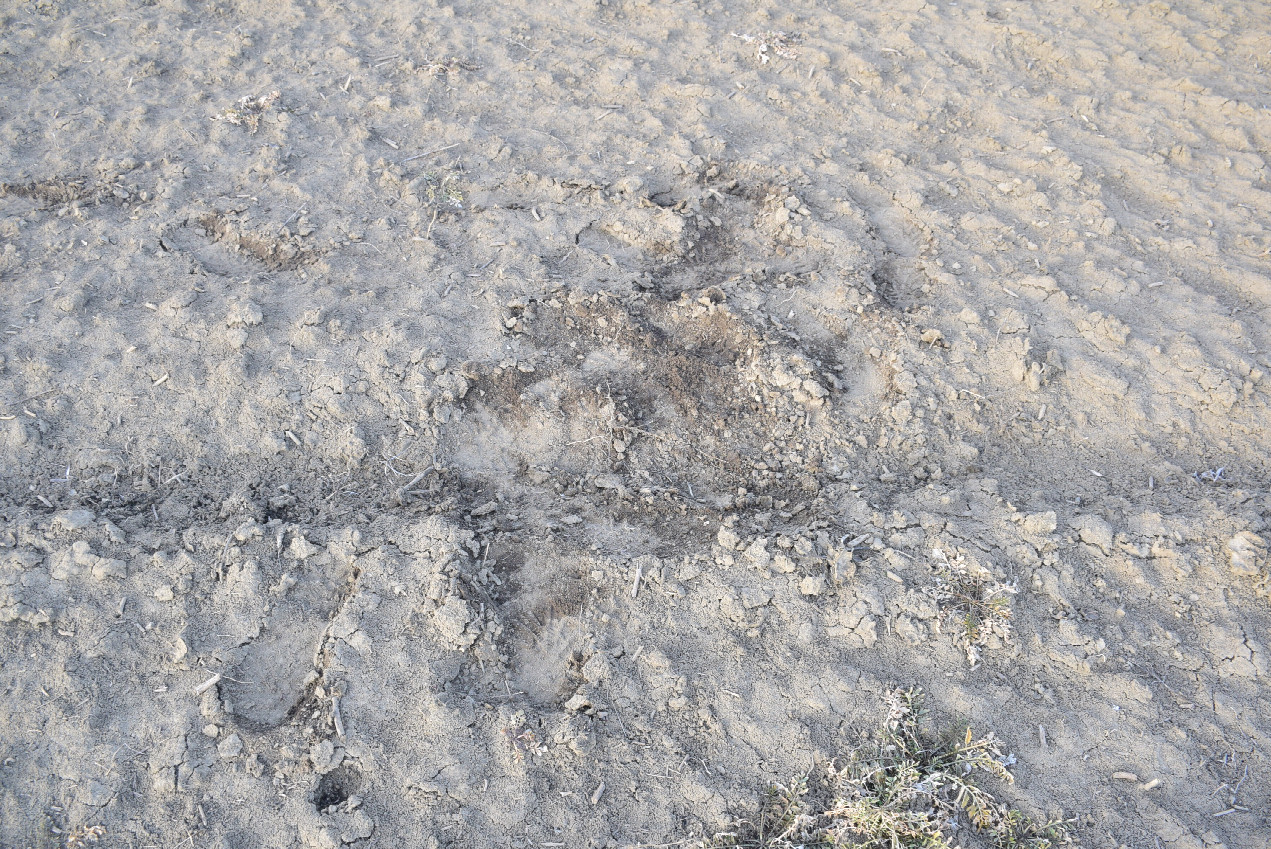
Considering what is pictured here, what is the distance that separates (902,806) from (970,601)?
0.71 m

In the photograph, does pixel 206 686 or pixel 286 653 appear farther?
pixel 286 653

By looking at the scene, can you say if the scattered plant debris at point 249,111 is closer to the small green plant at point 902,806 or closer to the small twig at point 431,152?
the small twig at point 431,152

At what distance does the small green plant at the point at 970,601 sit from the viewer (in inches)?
102

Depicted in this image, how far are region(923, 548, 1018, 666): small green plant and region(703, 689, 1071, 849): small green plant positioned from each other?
0.32 meters

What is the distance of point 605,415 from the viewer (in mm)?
3135

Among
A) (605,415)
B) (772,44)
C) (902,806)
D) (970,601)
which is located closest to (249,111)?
(605,415)

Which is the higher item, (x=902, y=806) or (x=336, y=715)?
(x=902, y=806)

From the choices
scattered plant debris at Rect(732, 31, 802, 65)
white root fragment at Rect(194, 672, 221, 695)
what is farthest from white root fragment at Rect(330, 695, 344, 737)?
scattered plant debris at Rect(732, 31, 802, 65)

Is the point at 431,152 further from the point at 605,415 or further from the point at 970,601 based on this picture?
the point at 970,601

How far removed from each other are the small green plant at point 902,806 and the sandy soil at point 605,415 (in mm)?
68

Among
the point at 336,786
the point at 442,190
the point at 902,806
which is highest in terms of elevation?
the point at 442,190

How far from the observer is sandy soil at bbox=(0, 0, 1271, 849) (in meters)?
2.35

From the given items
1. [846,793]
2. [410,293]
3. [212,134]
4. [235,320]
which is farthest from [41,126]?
[846,793]

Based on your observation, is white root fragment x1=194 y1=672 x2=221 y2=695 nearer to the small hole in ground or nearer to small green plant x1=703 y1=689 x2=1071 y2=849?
the small hole in ground
